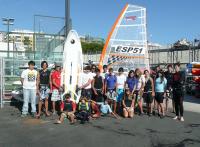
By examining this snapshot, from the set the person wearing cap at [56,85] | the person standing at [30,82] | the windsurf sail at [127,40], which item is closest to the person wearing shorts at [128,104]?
the person wearing cap at [56,85]

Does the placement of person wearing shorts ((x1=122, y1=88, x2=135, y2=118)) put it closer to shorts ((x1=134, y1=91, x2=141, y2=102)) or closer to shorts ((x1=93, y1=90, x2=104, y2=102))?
shorts ((x1=134, y1=91, x2=141, y2=102))

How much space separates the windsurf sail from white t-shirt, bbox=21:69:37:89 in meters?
3.98

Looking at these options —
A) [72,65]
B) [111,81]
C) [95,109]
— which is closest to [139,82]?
[111,81]

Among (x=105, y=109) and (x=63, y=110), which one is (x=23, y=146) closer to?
(x=63, y=110)

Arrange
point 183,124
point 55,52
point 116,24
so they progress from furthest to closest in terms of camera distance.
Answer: point 55,52 → point 116,24 → point 183,124

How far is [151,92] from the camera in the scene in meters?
11.5

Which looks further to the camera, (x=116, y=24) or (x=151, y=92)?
(x=116, y=24)

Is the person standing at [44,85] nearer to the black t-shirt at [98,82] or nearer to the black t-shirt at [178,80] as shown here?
the black t-shirt at [98,82]

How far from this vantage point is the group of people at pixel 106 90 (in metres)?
10.9

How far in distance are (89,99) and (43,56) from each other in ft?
19.6

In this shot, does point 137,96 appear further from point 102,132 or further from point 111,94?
point 102,132

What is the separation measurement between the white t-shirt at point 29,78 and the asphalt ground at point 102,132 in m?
1.02

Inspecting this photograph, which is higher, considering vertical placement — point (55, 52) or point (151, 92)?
point (55, 52)

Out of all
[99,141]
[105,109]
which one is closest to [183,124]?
[105,109]
